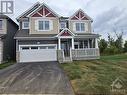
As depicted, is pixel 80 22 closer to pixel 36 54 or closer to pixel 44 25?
pixel 44 25

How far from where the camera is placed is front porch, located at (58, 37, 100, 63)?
79.3 feet

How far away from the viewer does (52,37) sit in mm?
25500

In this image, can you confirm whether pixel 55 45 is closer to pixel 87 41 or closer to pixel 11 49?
pixel 87 41

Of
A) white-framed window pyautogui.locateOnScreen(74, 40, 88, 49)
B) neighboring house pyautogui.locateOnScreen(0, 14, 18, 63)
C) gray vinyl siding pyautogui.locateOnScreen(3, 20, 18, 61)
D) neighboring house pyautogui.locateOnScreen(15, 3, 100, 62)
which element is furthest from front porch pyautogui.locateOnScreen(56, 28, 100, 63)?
gray vinyl siding pyautogui.locateOnScreen(3, 20, 18, 61)

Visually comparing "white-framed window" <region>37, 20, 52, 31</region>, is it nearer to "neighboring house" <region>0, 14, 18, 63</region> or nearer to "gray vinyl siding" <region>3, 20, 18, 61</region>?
"neighboring house" <region>0, 14, 18, 63</region>

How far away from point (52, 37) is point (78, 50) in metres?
3.82

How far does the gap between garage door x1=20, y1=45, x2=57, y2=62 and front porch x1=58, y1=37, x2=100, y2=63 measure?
4.05 ft

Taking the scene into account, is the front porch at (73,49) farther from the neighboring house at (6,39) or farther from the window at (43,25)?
the neighboring house at (6,39)

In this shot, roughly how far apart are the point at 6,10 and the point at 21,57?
22.1 feet

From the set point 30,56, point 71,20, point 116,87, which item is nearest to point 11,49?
point 30,56

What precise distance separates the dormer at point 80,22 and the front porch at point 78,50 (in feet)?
5.54

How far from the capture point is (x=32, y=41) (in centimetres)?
2602

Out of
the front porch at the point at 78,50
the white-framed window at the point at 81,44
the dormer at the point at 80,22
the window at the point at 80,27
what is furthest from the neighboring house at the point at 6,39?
the window at the point at 80,27

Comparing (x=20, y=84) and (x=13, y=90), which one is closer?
(x=13, y=90)
